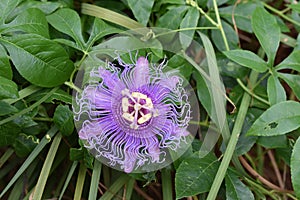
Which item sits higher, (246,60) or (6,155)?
(246,60)

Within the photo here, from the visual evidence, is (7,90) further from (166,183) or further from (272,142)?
(272,142)

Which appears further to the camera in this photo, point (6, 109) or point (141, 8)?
point (141, 8)

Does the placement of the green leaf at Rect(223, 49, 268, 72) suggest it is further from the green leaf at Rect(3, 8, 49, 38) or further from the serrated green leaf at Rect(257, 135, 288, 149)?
the green leaf at Rect(3, 8, 49, 38)

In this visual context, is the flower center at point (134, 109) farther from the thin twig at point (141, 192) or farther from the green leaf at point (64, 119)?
the thin twig at point (141, 192)

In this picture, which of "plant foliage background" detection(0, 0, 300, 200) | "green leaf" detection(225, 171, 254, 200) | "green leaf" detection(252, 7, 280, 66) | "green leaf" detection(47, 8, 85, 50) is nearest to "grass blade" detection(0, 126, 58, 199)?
"plant foliage background" detection(0, 0, 300, 200)

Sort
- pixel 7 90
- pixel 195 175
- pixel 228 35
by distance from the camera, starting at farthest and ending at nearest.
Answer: pixel 228 35 < pixel 195 175 < pixel 7 90

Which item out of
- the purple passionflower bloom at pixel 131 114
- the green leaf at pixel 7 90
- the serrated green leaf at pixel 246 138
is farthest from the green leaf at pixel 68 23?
the serrated green leaf at pixel 246 138

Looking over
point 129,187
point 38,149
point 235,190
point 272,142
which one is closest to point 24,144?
point 38,149
